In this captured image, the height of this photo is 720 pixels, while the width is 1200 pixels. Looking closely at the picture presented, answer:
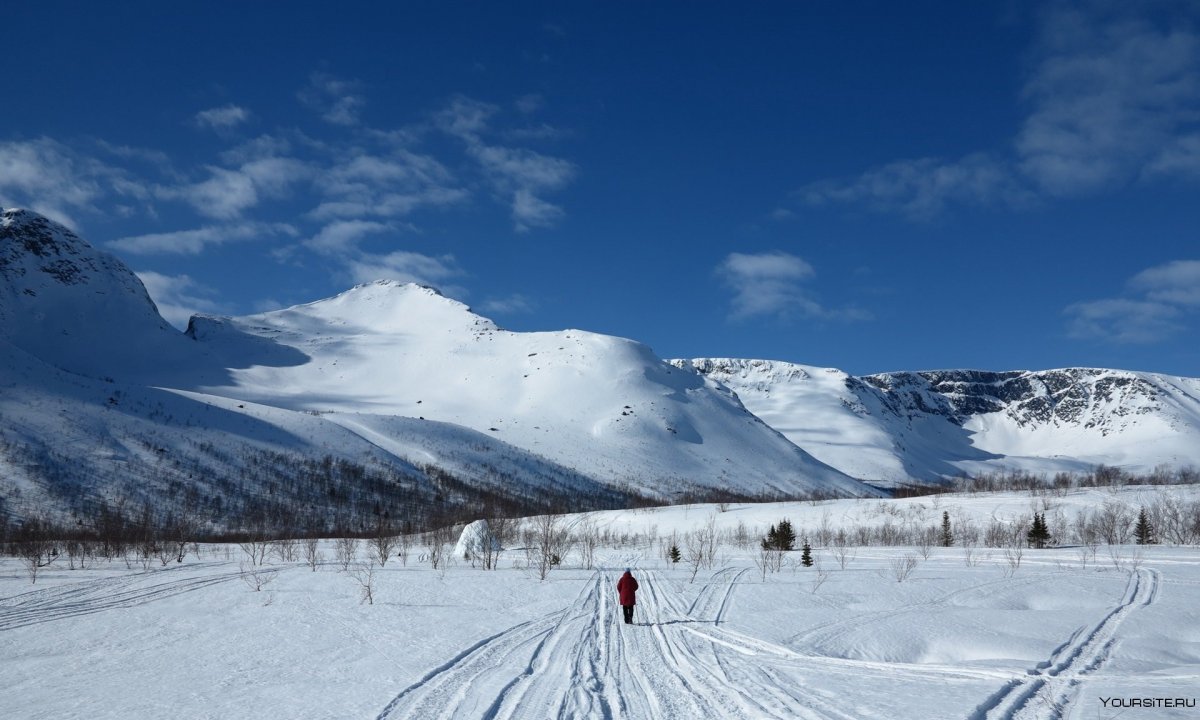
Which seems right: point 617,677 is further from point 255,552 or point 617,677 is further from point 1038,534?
point 1038,534

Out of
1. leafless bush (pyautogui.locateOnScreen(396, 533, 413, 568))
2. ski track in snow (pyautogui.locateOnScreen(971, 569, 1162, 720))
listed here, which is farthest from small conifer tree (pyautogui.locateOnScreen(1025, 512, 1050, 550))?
leafless bush (pyautogui.locateOnScreen(396, 533, 413, 568))

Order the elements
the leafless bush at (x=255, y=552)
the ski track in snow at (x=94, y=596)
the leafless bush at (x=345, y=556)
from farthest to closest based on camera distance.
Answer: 1. the leafless bush at (x=345, y=556)
2. the leafless bush at (x=255, y=552)
3. the ski track in snow at (x=94, y=596)

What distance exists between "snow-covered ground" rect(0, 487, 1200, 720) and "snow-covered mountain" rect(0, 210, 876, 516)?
51.3m

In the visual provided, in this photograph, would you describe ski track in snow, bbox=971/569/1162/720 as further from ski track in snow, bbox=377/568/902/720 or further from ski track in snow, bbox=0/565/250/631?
ski track in snow, bbox=0/565/250/631

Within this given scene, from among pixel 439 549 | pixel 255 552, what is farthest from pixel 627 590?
pixel 255 552

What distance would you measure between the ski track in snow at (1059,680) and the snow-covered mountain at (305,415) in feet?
226

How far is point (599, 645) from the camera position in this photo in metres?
14.2

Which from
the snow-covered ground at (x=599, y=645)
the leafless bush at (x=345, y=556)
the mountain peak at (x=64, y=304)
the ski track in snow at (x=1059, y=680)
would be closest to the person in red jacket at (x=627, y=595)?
the snow-covered ground at (x=599, y=645)

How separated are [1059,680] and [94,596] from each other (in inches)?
981

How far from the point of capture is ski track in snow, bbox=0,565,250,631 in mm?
18125

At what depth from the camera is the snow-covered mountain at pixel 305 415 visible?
236 ft

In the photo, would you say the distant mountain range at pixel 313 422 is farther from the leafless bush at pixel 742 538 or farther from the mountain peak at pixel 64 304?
the leafless bush at pixel 742 538

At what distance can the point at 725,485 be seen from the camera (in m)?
140

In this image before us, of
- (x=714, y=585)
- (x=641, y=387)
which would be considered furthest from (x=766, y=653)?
(x=641, y=387)
